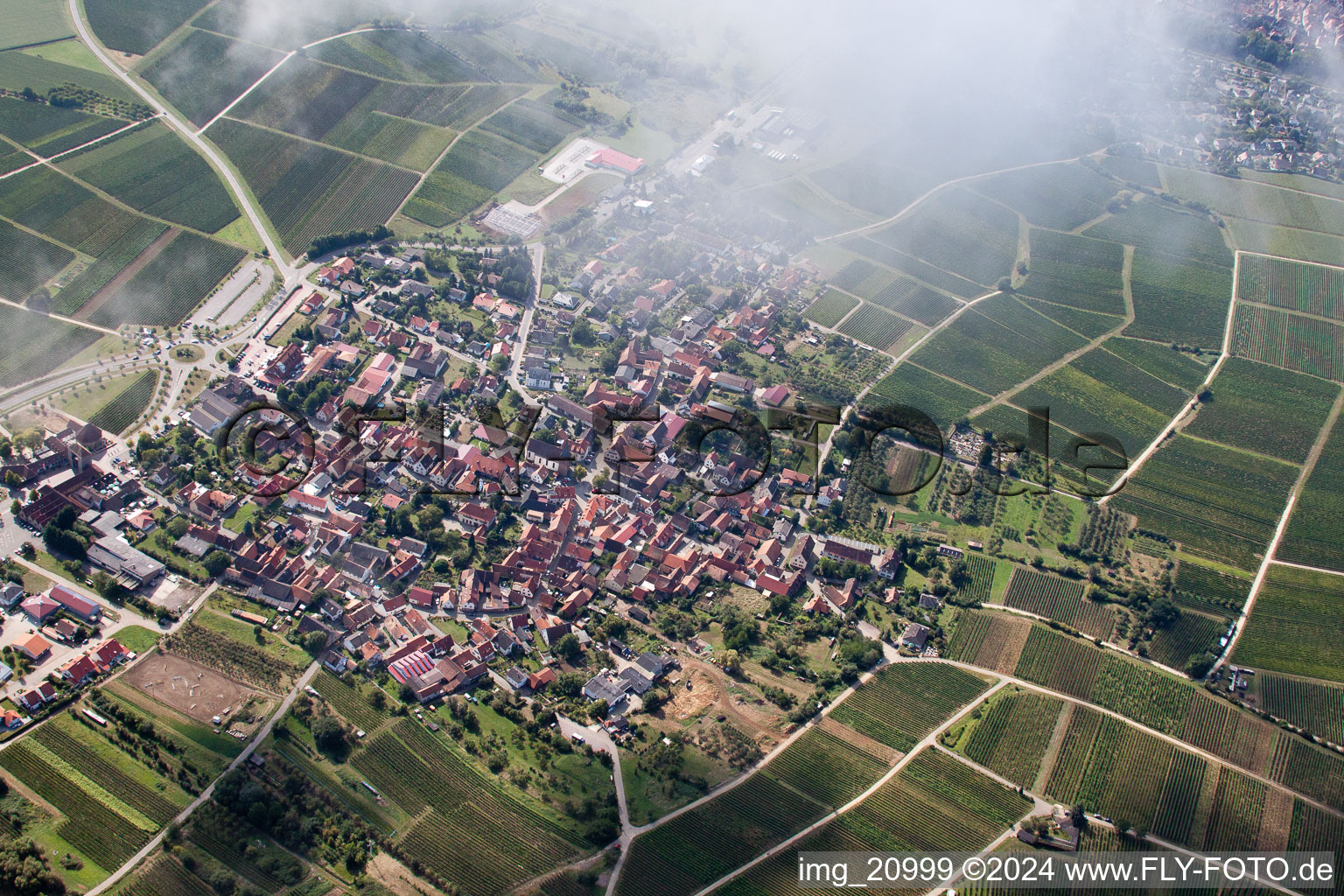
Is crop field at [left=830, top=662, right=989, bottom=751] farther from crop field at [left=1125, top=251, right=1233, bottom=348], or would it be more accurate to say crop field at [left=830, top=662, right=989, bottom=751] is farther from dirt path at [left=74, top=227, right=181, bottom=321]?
dirt path at [left=74, top=227, right=181, bottom=321]

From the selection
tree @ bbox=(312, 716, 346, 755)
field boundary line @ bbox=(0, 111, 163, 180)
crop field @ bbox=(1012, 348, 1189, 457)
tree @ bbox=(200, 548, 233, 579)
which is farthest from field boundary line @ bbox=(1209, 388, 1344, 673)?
field boundary line @ bbox=(0, 111, 163, 180)

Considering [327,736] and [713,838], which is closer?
[713,838]

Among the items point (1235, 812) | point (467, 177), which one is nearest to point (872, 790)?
point (1235, 812)

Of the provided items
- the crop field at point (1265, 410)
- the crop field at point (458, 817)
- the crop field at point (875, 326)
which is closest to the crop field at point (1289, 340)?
the crop field at point (1265, 410)

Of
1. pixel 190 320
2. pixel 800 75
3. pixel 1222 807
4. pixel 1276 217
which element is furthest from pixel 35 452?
pixel 1276 217

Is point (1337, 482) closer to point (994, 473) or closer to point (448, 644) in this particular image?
point (994, 473)

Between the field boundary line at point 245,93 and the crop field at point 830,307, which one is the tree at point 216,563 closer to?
the crop field at point 830,307

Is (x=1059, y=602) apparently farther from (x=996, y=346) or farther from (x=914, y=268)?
(x=914, y=268)
